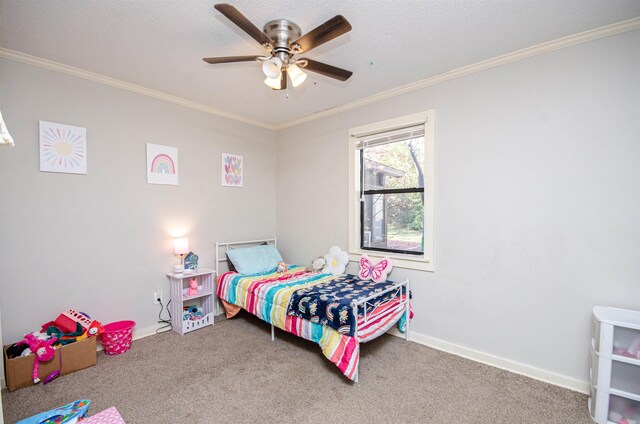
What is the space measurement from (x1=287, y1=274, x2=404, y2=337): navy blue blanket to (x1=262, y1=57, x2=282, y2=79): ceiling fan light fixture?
1.77 metres

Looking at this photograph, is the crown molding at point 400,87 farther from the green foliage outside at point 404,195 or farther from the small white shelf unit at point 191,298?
the small white shelf unit at point 191,298

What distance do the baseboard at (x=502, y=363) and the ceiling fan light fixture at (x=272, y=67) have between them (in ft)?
8.80

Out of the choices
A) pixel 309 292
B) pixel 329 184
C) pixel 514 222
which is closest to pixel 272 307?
pixel 309 292

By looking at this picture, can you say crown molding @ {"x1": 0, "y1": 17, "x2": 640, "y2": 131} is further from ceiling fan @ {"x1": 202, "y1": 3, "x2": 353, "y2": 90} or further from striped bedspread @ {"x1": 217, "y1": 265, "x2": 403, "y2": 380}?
striped bedspread @ {"x1": 217, "y1": 265, "x2": 403, "y2": 380}

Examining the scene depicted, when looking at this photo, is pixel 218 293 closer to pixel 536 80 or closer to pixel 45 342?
pixel 45 342

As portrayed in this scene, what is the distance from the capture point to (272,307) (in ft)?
9.68

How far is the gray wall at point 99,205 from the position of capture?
97.0 inches

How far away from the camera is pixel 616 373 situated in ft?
6.18

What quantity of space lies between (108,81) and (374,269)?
3.23 meters

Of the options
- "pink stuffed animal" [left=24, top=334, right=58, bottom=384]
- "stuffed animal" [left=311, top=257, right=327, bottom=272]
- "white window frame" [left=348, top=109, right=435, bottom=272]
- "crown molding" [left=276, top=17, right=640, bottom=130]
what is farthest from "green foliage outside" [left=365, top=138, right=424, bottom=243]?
"pink stuffed animal" [left=24, top=334, right=58, bottom=384]

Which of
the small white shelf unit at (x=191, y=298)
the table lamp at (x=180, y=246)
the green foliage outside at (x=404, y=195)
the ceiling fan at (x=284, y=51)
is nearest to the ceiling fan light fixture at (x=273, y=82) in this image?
the ceiling fan at (x=284, y=51)

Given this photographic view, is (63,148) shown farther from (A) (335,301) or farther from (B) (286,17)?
(A) (335,301)

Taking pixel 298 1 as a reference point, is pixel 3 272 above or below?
below

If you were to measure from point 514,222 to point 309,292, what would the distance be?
6.11ft
